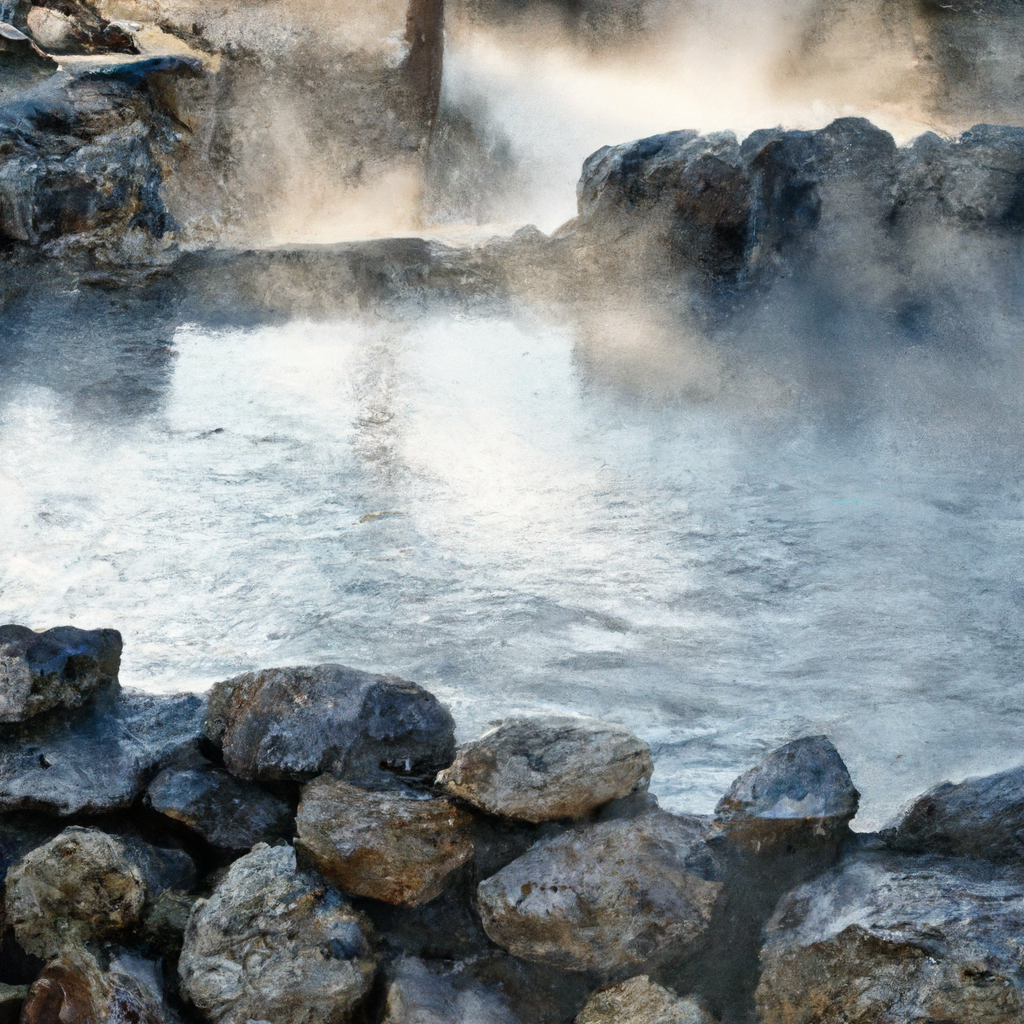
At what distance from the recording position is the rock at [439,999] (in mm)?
1720

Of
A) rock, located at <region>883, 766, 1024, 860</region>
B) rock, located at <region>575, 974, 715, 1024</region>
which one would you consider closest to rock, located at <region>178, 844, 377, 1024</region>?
rock, located at <region>575, 974, 715, 1024</region>

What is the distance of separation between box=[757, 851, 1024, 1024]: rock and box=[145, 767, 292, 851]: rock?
3.12 ft

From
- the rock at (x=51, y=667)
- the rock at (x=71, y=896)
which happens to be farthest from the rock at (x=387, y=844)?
the rock at (x=51, y=667)

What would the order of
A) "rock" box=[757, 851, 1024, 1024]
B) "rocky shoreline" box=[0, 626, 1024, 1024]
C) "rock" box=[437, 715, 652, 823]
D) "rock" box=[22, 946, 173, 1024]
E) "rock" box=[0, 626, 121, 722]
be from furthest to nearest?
1. "rock" box=[0, 626, 121, 722]
2. "rock" box=[437, 715, 652, 823]
3. "rock" box=[22, 946, 173, 1024]
4. "rocky shoreline" box=[0, 626, 1024, 1024]
5. "rock" box=[757, 851, 1024, 1024]

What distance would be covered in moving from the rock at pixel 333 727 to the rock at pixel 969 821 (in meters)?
0.85

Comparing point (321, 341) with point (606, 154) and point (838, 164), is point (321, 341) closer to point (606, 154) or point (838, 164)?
point (606, 154)

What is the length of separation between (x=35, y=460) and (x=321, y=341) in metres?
1.67

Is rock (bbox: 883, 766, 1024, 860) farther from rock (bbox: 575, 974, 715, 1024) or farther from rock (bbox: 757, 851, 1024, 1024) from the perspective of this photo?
rock (bbox: 575, 974, 715, 1024)

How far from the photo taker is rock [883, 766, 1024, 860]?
1716 millimetres

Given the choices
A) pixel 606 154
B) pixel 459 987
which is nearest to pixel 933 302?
pixel 606 154

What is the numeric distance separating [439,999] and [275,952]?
0.93 ft

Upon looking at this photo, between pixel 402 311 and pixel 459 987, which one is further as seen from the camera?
pixel 402 311

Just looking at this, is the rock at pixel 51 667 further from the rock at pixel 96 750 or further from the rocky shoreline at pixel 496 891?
the rocky shoreline at pixel 496 891

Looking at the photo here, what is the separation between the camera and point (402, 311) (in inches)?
235
